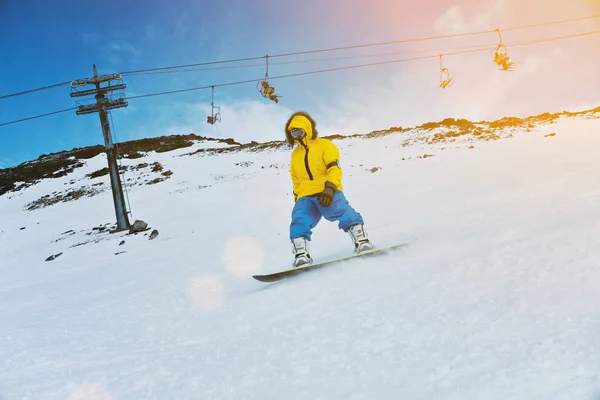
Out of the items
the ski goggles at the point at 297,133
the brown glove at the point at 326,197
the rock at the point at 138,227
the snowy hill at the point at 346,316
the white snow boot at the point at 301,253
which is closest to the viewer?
the snowy hill at the point at 346,316

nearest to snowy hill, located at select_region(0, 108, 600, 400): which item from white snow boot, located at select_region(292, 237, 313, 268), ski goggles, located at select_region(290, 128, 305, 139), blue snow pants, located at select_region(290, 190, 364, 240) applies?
white snow boot, located at select_region(292, 237, 313, 268)

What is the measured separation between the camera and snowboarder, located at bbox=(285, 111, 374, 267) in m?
5.20

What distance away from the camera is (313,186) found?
5461mm

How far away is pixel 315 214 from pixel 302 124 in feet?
3.83

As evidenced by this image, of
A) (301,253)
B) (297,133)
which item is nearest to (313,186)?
(297,133)

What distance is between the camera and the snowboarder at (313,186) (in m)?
5.20

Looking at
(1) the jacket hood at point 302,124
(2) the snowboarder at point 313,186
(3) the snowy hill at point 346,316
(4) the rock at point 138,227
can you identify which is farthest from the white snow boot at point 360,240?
(4) the rock at point 138,227

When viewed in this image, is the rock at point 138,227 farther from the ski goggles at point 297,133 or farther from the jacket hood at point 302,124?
the ski goggles at point 297,133

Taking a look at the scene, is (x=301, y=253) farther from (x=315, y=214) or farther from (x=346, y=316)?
(x=346, y=316)

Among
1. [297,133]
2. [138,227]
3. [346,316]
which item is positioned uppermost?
[138,227]

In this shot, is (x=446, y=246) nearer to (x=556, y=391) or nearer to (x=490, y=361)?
(x=490, y=361)

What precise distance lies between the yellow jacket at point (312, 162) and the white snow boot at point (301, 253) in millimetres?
679

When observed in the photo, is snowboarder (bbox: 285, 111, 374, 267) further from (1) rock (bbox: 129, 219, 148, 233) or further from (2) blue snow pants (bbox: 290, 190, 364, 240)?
(1) rock (bbox: 129, 219, 148, 233)

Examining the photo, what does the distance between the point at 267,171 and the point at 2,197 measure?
86.9 ft
